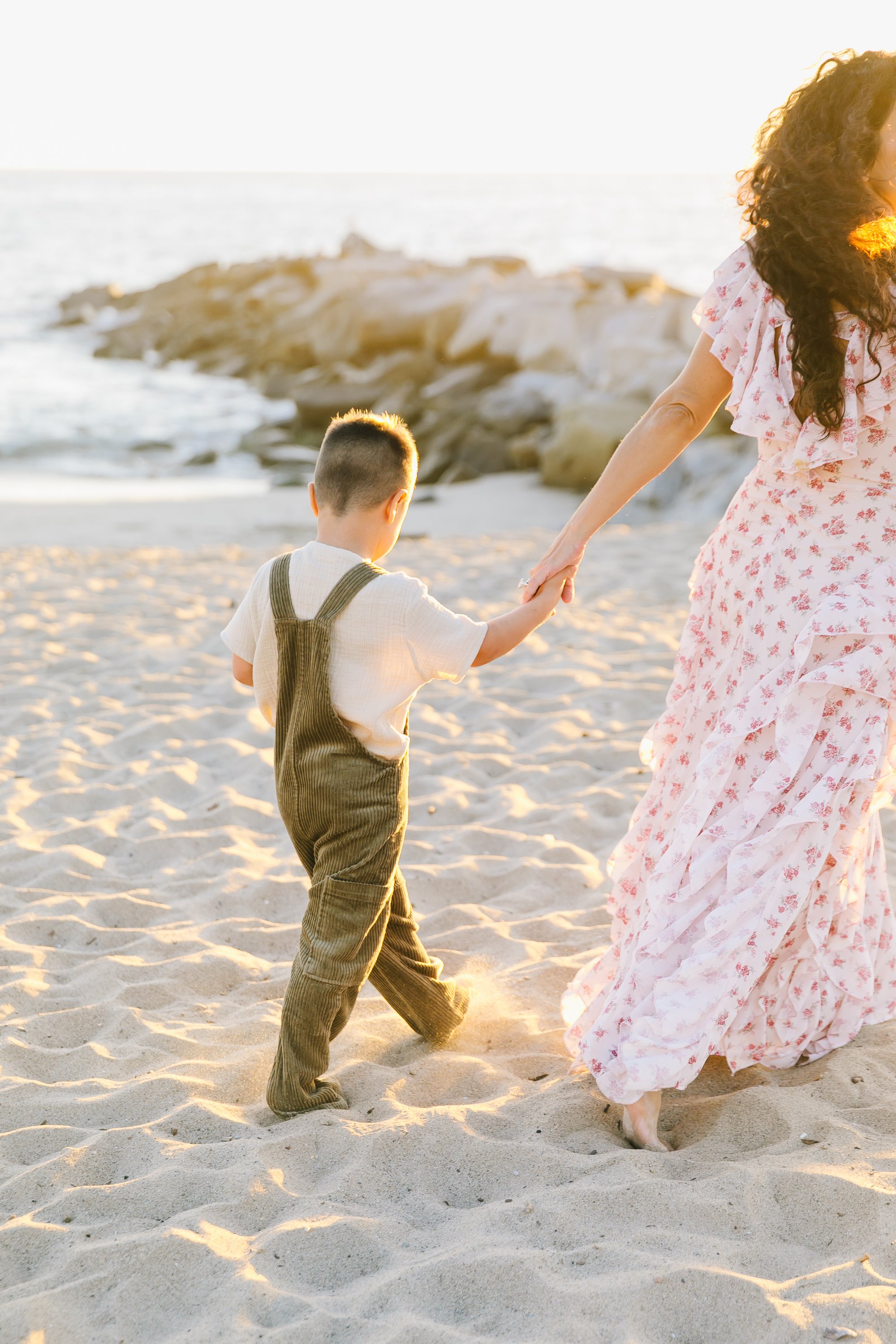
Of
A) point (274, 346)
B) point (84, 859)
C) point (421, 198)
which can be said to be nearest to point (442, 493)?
point (84, 859)

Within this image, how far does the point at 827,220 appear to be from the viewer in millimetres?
2227

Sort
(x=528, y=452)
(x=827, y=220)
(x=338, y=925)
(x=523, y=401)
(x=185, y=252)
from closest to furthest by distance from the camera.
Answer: (x=827, y=220) < (x=338, y=925) < (x=528, y=452) < (x=523, y=401) < (x=185, y=252)

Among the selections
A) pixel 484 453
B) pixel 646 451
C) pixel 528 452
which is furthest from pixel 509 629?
pixel 484 453

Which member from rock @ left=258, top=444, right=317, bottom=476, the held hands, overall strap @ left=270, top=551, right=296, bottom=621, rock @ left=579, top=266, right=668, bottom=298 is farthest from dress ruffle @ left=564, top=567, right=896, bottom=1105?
rock @ left=579, top=266, right=668, bottom=298

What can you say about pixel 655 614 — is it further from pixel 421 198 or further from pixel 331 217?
pixel 421 198

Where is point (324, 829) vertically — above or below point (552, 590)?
below

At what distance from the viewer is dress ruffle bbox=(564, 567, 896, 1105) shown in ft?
7.67

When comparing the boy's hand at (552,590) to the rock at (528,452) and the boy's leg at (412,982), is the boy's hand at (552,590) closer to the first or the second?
the boy's leg at (412,982)

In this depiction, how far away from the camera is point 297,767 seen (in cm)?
241

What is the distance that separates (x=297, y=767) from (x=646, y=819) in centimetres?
82

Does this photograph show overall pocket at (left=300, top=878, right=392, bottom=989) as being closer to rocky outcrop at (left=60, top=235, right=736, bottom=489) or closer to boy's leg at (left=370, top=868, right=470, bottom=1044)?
boy's leg at (left=370, top=868, right=470, bottom=1044)

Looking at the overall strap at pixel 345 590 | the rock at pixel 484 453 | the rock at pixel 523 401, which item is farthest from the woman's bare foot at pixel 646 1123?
the rock at pixel 523 401

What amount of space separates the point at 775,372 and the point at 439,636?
0.80 metres

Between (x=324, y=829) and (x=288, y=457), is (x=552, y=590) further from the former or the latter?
(x=288, y=457)
